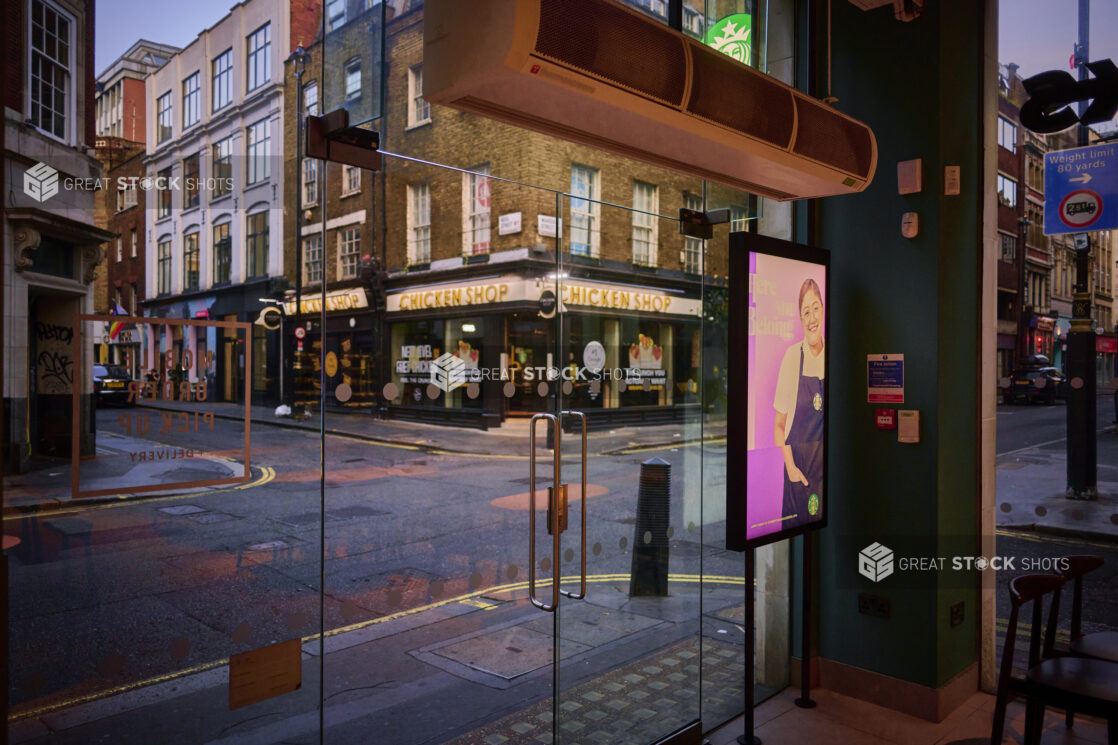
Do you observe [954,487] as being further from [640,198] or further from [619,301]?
[640,198]

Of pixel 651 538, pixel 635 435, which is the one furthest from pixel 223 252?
pixel 651 538

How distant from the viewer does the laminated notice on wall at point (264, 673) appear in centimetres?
208

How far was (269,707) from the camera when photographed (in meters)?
2.29

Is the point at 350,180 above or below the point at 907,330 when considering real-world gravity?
above

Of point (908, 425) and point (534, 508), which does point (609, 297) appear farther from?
point (908, 425)

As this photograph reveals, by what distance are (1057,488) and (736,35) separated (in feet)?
11.9

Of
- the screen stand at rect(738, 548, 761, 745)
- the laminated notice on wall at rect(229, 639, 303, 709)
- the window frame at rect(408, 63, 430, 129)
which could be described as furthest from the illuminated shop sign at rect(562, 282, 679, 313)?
the laminated notice on wall at rect(229, 639, 303, 709)

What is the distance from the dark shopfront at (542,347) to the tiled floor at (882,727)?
1.59 meters

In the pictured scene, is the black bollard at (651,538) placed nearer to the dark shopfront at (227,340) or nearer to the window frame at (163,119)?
the dark shopfront at (227,340)

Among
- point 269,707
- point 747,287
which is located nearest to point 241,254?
point 269,707

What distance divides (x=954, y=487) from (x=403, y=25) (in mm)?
3178

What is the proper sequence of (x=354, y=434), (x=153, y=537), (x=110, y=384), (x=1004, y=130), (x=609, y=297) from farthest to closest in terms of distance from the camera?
1. (x=1004, y=130)
2. (x=609, y=297)
3. (x=354, y=434)
4. (x=153, y=537)
5. (x=110, y=384)

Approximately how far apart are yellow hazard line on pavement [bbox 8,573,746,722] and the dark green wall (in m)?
0.84

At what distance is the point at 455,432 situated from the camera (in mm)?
2945
